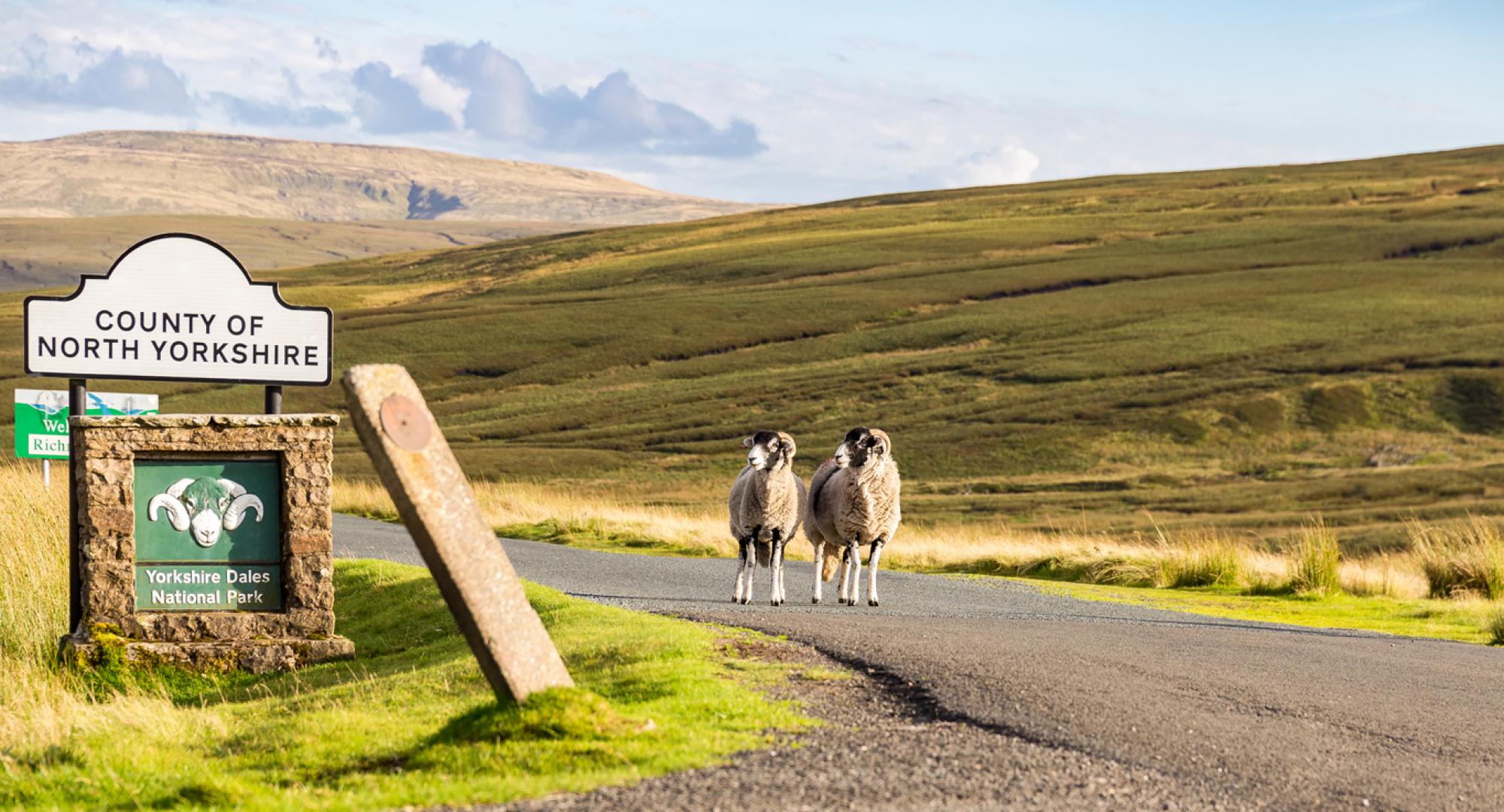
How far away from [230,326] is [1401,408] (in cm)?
6406

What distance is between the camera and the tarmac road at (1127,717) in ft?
25.8

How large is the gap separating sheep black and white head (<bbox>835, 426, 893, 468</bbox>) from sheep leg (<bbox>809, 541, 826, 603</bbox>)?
135 centimetres

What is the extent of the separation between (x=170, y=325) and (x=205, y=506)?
184 cm

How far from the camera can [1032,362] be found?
265 ft

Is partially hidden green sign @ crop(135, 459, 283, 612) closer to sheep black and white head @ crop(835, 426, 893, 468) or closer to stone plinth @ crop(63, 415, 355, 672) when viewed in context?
stone plinth @ crop(63, 415, 355, 672)

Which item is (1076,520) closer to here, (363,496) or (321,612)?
(363,496)

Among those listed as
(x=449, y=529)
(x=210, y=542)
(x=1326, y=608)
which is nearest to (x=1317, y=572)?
(x=1326, y=608)

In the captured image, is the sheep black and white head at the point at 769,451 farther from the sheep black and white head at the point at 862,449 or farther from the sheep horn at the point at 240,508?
the sheep horn at the point at 240,508

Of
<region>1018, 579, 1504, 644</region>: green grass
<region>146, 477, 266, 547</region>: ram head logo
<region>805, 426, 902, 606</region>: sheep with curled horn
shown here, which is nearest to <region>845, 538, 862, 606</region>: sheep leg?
<region>805, 426, 902, 606</region>: sheep with curled horn

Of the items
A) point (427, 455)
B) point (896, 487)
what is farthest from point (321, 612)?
point (427, 455)

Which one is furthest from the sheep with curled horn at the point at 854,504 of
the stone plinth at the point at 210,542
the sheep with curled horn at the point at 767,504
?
the stone plinth at the point at 210,542

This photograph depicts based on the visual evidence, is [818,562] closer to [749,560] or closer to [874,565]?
[874,565]

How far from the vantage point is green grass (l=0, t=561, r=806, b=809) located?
8.03 m

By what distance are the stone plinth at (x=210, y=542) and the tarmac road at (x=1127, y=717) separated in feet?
12.4
